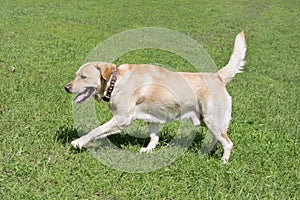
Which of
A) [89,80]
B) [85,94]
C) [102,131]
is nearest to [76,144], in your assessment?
[102,131]

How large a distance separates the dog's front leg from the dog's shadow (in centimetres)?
30

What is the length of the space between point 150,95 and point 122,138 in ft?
3.30

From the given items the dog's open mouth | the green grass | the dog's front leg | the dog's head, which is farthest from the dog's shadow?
the dog's head

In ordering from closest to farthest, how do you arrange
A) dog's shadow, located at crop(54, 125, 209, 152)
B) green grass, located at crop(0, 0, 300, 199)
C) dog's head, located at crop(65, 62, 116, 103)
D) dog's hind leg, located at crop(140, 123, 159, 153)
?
green grass, located at crop(0, 0, 300, 199) → dog's head, located at crop(65, 62, 116, 103) → dog's shadow, located at crop(54, 125, 209, 152) → dog's hind leg, located at crop(140, 123, 159, 153)

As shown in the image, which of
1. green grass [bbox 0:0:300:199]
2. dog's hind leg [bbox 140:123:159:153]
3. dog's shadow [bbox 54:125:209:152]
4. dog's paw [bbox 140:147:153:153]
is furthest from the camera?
dog's hind leg [bbox 140:123:159:153]

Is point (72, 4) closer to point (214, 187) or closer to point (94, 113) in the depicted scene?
point (94, 113)

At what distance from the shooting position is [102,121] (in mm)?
7035

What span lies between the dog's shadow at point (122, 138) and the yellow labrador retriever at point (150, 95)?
37cm

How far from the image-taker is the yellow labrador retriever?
18.8 ft

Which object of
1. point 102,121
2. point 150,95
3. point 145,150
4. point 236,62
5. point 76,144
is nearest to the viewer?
point 76,144

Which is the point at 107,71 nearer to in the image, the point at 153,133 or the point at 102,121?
the point at 153,133

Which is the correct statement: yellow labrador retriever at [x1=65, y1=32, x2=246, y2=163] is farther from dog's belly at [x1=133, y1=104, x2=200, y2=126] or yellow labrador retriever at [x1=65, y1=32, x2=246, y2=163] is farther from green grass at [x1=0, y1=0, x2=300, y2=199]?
green grass at [x1=0, y1=0, x2=300, y2=199]

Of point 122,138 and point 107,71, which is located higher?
point 107,71

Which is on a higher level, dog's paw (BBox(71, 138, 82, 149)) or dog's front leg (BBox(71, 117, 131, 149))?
dog's front leg (BBox(71, 117, 131, 149))
